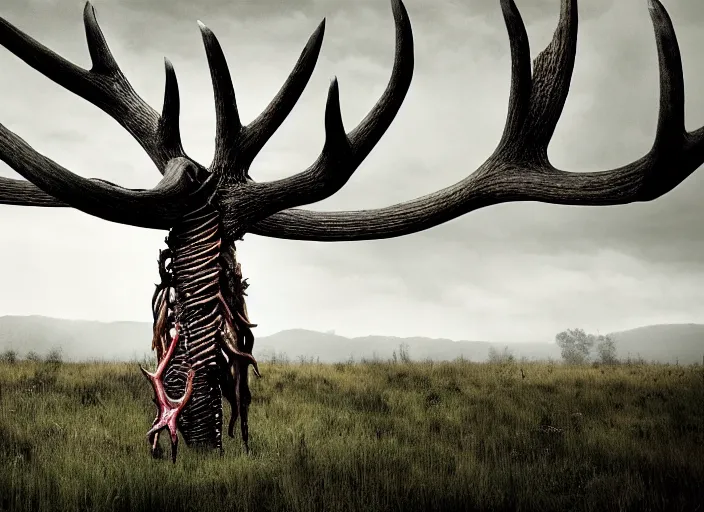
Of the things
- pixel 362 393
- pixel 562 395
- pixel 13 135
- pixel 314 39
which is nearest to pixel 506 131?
pixel 314 39

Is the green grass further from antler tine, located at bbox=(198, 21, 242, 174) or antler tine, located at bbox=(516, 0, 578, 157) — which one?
antler tine, located at bbox=(516, 0, 578, 157)

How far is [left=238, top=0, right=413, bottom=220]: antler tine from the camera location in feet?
10.1

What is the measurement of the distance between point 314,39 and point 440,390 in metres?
5.17

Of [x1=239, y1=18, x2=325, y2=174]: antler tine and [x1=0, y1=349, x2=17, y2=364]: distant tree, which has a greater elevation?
[x1=239, y1=18, x2=325, y2=174]: antler tine

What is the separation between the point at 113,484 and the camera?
3.17 m

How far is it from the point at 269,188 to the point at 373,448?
2.02 metres

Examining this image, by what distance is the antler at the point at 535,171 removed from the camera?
3074mm

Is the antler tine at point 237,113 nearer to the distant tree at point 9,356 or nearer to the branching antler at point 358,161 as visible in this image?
the branching antler at point 358,161

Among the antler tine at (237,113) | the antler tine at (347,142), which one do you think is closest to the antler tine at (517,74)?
the antler tine at (347,142)

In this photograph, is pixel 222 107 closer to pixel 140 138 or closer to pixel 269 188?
pixel 269 188

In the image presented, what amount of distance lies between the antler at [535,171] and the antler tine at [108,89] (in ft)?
3.07

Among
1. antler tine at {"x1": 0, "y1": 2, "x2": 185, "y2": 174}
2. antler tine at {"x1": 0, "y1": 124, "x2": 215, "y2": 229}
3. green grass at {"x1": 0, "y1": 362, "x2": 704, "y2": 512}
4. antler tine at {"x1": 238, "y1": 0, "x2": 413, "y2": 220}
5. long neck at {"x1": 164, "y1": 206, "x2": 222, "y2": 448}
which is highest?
antler tine at {"x1": 0, "y1": 2, "x2": 185, "y2": 174}

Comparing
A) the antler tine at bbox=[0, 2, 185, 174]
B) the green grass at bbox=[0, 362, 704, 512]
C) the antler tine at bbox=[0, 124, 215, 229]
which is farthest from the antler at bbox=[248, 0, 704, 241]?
the green grass at bbox=[0, 362, 704, 512]

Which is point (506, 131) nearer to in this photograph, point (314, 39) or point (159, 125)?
point (314, 39)
